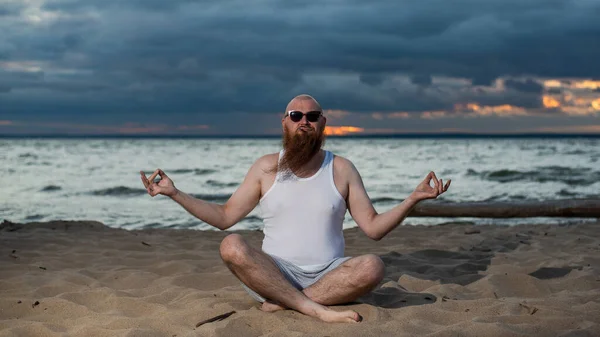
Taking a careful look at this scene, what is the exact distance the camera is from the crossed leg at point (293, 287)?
4.30 meters

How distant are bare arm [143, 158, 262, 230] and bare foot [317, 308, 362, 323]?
968mm

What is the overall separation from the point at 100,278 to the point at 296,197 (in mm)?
2584

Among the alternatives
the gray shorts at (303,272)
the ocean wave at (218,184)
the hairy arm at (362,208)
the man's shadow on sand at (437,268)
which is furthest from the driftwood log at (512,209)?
the ocean wave at (218,184)

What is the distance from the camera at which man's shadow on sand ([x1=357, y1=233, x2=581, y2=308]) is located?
4.97m

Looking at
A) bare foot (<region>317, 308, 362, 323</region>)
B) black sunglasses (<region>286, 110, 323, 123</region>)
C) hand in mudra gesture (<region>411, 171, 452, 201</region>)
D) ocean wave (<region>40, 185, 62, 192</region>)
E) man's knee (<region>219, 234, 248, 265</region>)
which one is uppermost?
black sunglasses (<region>286, 110, 323, 123</region>)

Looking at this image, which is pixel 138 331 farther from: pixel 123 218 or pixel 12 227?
pixel 123 218

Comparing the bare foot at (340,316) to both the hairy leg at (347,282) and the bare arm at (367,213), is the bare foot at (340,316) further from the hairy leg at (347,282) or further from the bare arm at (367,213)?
the bare arm at (367,213)

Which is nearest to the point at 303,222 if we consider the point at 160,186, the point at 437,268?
the point at 160,186

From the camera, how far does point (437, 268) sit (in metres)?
6.43

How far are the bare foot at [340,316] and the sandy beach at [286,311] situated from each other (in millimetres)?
63

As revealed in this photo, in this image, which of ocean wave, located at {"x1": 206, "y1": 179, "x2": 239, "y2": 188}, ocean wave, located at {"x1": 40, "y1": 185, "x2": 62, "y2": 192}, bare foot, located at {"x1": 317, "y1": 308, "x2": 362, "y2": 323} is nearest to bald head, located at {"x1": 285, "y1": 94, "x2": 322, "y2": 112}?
bare foot, located at {"x1": 317, "y1": 308, "x2": 362, "y2": 323}

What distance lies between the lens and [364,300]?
4879 millimetres

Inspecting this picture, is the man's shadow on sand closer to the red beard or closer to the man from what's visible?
the man

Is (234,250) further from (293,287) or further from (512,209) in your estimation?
(512,209)
